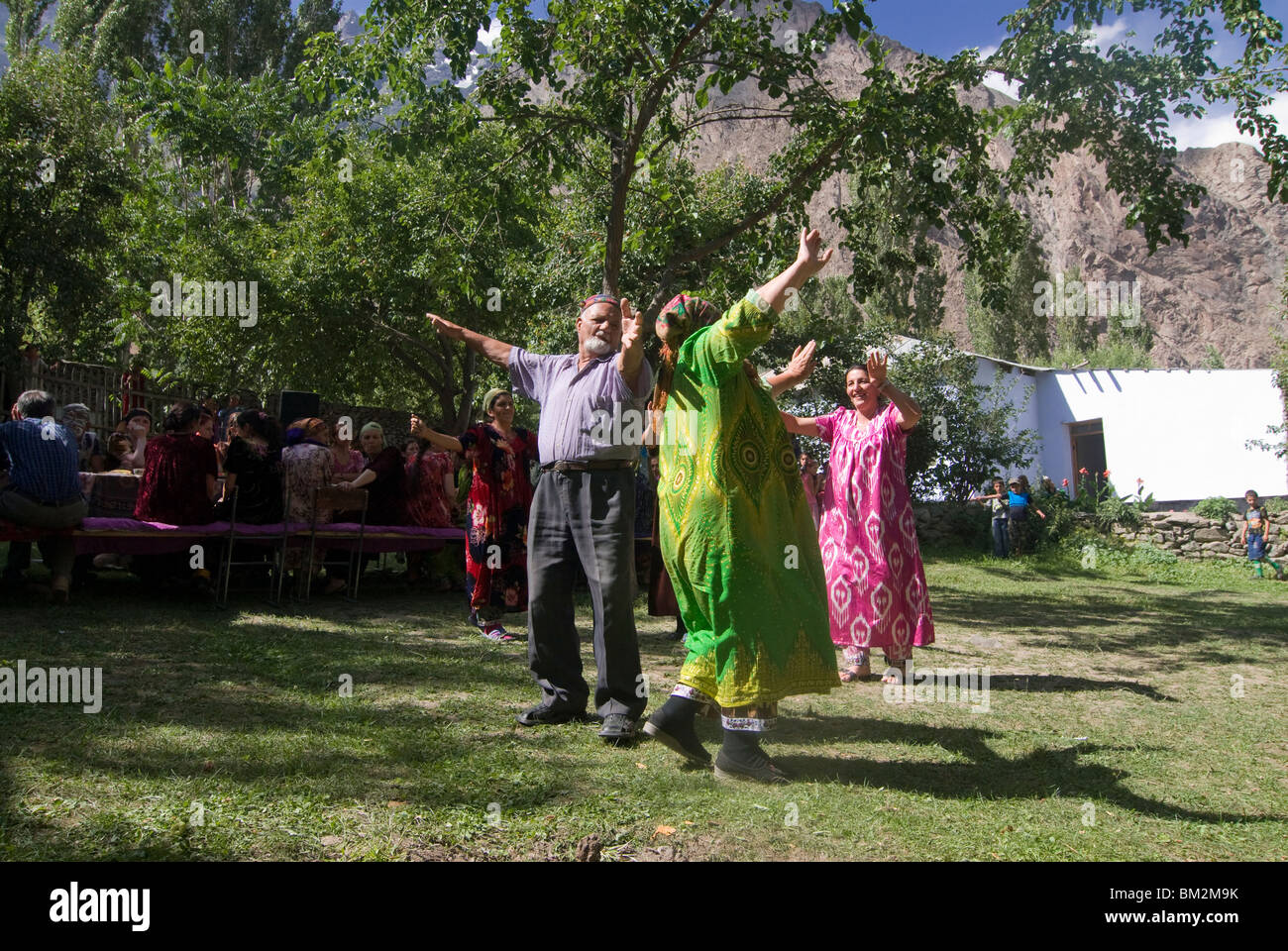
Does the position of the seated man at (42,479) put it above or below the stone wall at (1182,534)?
above

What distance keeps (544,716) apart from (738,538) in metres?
1.43

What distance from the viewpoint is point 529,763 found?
3.88 m

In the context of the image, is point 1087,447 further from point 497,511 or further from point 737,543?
point 737,543

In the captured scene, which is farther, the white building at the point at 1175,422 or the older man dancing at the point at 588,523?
the white building at the point at 1175,422

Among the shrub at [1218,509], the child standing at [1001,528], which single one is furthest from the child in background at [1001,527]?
the shrub at [1218,509]

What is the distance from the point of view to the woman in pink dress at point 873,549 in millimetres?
5867

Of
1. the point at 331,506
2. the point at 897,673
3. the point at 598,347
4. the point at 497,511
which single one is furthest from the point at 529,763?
the point at 331,506

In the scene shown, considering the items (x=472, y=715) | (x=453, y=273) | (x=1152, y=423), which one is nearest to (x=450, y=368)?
(x=453, y=273)

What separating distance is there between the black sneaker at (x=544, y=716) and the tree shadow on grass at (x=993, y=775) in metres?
1.01

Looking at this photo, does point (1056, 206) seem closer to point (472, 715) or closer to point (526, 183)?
point (526, 183)

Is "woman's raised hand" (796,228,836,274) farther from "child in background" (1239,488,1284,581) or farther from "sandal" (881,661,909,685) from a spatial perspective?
"child in background" (1239,488,1284,581)

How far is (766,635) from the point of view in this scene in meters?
3.68

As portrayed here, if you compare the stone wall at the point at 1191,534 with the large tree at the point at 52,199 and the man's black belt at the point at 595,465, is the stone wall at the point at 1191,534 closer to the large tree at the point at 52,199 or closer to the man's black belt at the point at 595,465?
the man's black belt at the point at 595,465

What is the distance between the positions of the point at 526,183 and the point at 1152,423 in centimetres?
2263
